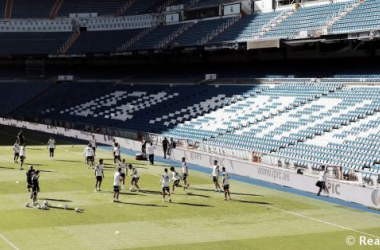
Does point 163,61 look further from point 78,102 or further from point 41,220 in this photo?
point 41,220

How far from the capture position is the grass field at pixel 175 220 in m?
21.4

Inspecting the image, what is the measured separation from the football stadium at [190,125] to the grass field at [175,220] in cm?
10

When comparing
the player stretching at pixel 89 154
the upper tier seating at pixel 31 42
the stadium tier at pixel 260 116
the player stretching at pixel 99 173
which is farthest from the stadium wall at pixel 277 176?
the upper tier seating at pixel 31 42

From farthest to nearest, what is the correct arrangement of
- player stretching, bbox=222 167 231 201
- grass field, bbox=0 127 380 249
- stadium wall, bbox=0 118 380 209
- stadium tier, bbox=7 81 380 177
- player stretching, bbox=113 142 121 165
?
player stretching, bbox=113 142 121 165, stadium tier, bbox=7 81 380 177, player stretching, bbox=222 167 231 201, stadium wall, bbox=0 118 380 209, grass field, bbox=0 127 380 249

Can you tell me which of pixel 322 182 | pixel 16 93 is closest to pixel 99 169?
pixel 322 182

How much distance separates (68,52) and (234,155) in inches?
1639

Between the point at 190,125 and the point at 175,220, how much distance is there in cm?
2634

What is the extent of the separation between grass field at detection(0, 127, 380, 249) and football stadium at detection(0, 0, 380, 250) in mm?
103

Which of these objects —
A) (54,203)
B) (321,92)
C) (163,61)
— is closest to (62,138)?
(163,61)

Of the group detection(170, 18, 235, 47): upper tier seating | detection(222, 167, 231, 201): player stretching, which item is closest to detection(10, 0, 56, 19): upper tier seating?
detection(170, 18, 235, 47): upper tier seating

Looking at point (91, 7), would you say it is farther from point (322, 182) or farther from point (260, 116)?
point (322, 182)

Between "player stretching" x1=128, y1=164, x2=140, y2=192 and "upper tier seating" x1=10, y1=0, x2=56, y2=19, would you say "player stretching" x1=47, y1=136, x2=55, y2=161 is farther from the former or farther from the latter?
"upper tier seating" x1=10, y1=0, x2=56, y2=19

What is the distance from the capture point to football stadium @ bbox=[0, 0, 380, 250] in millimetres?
24250

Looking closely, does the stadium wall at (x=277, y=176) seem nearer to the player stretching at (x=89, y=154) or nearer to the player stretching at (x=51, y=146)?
the player stretching at (x=89, y=154)
